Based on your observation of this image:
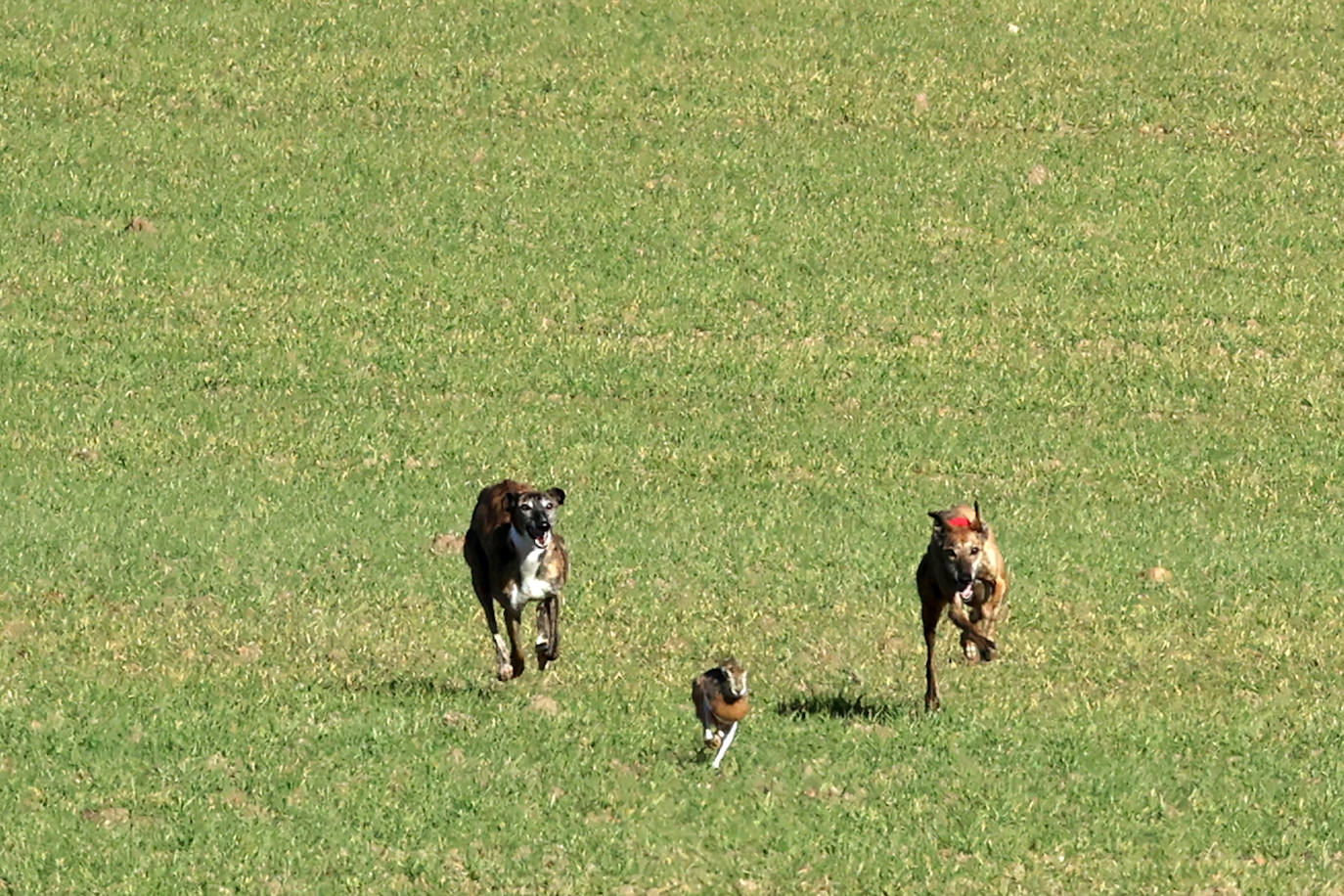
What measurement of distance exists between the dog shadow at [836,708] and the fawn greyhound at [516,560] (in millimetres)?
1982

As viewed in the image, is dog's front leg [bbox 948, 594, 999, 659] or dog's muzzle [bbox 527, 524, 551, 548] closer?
dog's front leg [bbox 948, 594, 999, 659]

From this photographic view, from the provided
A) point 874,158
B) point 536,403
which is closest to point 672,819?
point 536,403

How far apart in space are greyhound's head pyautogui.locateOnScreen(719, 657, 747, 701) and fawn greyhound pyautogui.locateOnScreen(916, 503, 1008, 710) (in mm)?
2384

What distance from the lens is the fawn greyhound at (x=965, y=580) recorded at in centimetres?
1786

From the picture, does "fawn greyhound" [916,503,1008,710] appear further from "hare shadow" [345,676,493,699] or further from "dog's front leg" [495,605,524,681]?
"hare shadow" [345,676,493,699]

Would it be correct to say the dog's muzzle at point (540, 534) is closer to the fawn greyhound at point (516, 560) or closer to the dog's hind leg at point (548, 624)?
the fawn greyhound at point (516, 560)

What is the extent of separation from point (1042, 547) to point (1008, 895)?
1230cm

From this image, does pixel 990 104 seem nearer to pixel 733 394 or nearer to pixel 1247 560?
pixel 733 394

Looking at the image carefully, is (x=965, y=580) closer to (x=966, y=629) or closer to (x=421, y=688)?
(x=966, y=629)

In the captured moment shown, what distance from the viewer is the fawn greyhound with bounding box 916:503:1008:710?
17859mm

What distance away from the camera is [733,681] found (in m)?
15.9

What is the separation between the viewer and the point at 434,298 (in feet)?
120

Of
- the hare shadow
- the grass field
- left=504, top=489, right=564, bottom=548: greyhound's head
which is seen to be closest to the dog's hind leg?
the grass field

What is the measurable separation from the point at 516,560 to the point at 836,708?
2.77m
